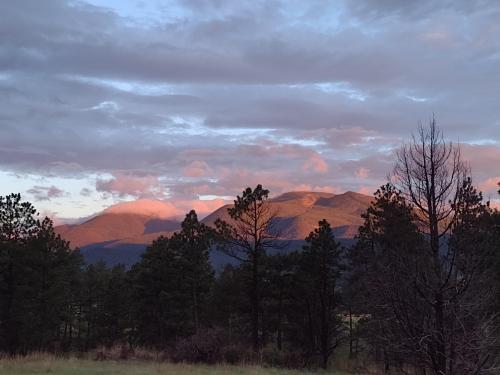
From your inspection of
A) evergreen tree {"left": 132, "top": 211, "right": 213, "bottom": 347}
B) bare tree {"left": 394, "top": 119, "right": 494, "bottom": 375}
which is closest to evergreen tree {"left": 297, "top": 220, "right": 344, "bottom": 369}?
evergreen tree {"left": 132, "top": 211, "right": 213, "bottom": 347}

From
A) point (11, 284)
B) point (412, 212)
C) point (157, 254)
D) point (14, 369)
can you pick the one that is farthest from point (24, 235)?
point (412, 212)

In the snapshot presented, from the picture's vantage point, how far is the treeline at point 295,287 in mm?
10234

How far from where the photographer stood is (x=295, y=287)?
Result: 39.2 metres

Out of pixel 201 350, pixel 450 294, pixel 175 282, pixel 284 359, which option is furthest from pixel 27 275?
pixel 450 294

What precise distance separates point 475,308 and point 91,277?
5855 centimetres

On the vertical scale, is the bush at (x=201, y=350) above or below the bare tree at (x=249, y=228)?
below

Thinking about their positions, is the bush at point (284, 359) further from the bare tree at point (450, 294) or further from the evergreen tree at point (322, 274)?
the bare tree at point (450, 294)

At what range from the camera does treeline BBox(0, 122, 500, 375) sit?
33.6 feet

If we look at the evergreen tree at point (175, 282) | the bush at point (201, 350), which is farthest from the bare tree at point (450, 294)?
the evergreen tree at point (175, 282)

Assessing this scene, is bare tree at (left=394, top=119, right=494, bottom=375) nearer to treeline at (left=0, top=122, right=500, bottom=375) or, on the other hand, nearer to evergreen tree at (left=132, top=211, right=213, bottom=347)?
treeline at (left=0, top=122, right=500, bottom=375)

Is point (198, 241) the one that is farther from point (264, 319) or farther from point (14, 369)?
point (14, 369)

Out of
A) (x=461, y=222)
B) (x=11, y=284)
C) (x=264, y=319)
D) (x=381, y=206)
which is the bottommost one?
(x=264, y=319)

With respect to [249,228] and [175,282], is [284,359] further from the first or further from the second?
[175,282]

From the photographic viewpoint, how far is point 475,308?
10.2 metres
